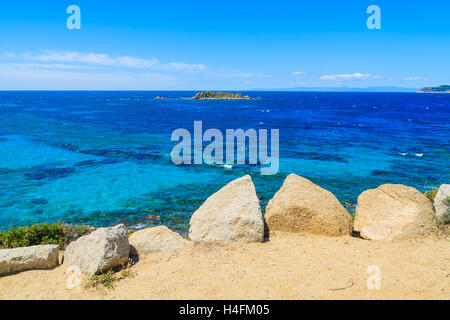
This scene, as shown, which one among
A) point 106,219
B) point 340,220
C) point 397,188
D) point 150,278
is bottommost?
point 106,219

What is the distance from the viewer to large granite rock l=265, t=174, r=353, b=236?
12.8 metres

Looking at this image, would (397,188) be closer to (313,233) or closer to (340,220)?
(340,220)

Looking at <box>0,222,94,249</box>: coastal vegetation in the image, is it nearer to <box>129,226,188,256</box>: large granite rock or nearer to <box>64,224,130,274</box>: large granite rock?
<box>64,224,130,274</box>: large granite rock

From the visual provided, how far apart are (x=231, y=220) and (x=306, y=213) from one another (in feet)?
10.9

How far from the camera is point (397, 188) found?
43.7 feet

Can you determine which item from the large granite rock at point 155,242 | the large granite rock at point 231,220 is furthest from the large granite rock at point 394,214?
the large granite rock at point 155,242

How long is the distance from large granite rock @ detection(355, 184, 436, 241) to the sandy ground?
1.92ft

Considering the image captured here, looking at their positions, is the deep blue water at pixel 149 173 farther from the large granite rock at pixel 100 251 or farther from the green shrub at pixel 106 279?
the green shrub at pixel 106 279

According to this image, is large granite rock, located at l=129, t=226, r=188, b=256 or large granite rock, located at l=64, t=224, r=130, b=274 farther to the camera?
large granite rock, located at l=129, t=226, r=188, b=256

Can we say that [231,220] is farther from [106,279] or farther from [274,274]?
[106,279]

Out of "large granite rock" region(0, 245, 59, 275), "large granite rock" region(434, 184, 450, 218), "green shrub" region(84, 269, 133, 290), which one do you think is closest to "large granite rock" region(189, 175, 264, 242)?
"green shrub" region(84, 269, 133, 290)

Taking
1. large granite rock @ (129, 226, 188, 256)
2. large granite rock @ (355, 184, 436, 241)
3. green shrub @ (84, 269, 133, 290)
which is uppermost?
large granite rock @ (355, 184, 436, 241)
